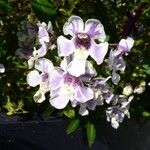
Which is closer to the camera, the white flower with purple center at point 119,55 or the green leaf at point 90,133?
the white flower with purple center at point 119,55

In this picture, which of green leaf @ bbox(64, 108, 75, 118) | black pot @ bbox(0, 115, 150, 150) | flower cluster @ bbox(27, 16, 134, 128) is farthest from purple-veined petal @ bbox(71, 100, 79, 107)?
black pot @ bbox(0, 115, 150, 150)

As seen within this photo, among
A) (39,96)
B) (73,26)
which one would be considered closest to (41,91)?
(39,96)

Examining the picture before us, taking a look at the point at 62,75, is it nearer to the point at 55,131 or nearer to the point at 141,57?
the point at 55,131

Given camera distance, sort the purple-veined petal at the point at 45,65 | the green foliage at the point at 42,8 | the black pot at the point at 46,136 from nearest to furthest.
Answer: the purple-veined petal at the point at 45,65
the green foliage at the point at 42,8
the black pot at the point at 46,136

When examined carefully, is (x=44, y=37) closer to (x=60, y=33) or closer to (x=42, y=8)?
(x=42, y=8)

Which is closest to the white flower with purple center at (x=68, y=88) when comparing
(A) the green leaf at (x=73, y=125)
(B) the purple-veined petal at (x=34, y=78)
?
(B) the purple-veined petal at (x=34, y=78)

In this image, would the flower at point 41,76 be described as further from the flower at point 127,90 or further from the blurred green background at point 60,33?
the flower at point 127,90

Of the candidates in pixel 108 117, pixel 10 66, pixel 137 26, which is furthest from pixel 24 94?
pixel 137 26
